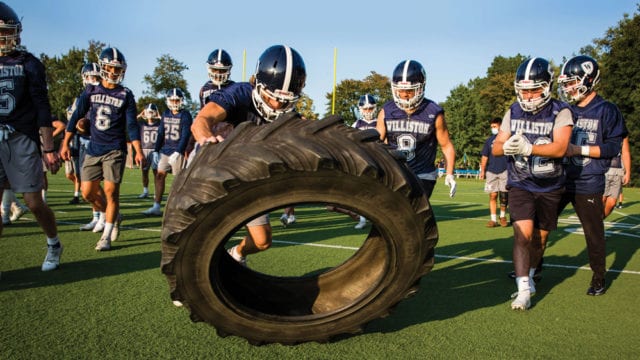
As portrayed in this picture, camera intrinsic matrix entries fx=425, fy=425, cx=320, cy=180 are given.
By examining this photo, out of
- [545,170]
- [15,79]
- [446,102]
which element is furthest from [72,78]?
[545,170]

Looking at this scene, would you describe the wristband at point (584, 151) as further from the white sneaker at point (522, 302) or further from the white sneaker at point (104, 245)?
the white sneaker at point (104, 245)

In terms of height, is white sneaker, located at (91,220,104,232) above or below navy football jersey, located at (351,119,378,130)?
below

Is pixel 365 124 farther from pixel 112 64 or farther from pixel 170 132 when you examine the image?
pixel 112 64

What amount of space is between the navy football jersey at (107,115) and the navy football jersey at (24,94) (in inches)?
61.4

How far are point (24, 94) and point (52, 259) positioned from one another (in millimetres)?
1812

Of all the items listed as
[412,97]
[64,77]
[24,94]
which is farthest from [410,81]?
[64,77]

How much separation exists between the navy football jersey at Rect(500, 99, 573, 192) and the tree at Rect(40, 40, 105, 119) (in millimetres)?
55163

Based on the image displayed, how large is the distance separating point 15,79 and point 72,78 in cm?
5501

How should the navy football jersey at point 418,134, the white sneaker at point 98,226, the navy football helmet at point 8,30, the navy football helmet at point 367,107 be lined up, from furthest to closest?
the navy football helmet at point 367,107 → the white sneaker at point 98,226 → the navy football jersey at point 418,134 → the navy football helmet at point 8,30

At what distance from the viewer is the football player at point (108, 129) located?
6.11 m

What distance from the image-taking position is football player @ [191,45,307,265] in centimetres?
346

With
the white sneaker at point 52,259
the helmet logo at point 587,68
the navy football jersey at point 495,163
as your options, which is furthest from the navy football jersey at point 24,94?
the navy football jersey at point 495,163

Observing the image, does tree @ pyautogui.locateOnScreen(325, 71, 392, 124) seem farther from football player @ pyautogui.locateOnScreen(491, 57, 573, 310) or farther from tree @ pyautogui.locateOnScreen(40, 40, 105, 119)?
football player @ pyautogui.locateOnScreen(491, 57, 573, 310)

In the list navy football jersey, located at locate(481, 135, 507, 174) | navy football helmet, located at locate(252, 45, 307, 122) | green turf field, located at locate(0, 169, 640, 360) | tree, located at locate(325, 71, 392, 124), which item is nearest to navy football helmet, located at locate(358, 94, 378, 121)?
navy football jersey, located at locate(481, 135, 507, 174)
